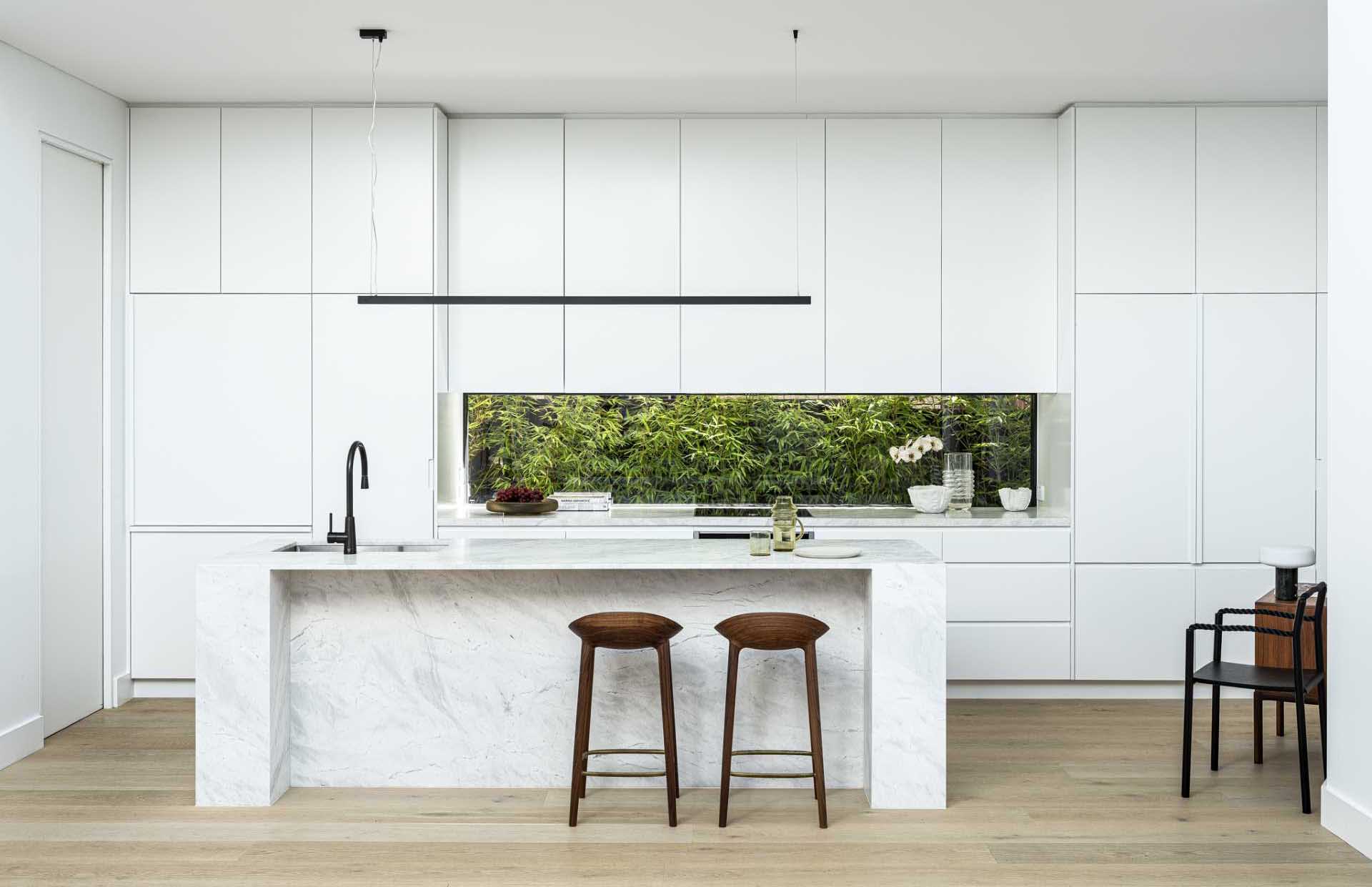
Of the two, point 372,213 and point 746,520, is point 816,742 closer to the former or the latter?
point 746,520

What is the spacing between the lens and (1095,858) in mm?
3432

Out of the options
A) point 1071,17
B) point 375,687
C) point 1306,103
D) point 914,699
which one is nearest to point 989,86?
point 1071,17

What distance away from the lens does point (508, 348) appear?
570cm

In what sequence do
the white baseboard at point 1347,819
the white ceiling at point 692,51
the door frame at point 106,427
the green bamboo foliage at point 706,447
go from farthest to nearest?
the green bamboo foliage at point 706,447 → the door frame at point 106,427 → the white ceiling at point 692,51 → the white baseboard at point 1347,819

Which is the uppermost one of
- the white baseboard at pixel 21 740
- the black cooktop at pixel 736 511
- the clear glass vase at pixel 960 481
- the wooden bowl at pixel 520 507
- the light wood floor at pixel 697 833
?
the clear glass vase at pixel 960 481

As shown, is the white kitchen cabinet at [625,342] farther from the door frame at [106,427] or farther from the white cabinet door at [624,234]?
the door frame at [106,427]

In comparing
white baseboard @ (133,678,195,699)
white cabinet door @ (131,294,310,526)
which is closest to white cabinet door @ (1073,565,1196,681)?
white cabinet door @ (131,294,310,526)

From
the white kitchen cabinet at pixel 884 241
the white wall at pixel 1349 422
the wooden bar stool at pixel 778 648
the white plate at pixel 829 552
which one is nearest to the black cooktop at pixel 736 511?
the white kitchen cabinet at pixel 884 241

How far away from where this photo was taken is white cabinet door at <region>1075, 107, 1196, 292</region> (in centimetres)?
543

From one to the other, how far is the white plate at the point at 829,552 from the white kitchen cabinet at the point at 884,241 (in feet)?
6.04

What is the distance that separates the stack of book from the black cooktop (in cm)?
50

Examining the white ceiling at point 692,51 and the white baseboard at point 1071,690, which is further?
the white baseboard at point 1071,690

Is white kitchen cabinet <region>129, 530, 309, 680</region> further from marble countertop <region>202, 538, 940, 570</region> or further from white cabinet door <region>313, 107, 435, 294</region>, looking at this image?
white cabinet door <region>313, 107, 435, 294</region>

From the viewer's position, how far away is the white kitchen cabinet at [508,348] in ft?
18.7
